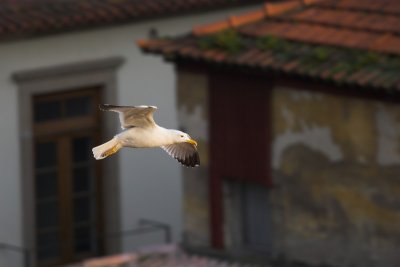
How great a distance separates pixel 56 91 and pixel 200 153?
8.96 ft

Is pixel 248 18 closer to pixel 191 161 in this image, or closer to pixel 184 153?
pixel 184 153

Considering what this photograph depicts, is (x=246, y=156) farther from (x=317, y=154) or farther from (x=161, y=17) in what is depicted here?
(x=161, y=17)

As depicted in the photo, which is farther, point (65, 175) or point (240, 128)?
point (65, 175)

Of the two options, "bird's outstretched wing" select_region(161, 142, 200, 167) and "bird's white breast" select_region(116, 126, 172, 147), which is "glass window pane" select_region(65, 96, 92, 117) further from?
"bird's white breast" select_region(116, 126, 172, 147)

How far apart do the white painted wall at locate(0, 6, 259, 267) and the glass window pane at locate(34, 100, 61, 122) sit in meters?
0.40

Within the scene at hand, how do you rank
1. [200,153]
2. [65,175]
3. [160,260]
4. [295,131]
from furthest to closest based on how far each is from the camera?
[65,175], [160,260], [200,153], [295,131]

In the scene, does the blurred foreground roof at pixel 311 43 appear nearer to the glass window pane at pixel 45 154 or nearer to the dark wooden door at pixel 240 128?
the dark wooden door at pixel 240 128

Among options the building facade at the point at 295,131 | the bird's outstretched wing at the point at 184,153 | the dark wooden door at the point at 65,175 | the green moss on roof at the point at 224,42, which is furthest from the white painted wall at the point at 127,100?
the bird's outstretched wing at the point at 184,153

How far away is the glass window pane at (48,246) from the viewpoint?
2161cm

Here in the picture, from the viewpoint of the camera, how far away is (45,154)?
70.1 feet

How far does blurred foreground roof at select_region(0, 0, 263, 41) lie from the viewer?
20484 mm

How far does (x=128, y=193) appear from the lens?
2225 cm

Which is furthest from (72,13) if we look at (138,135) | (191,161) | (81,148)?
(138,135)

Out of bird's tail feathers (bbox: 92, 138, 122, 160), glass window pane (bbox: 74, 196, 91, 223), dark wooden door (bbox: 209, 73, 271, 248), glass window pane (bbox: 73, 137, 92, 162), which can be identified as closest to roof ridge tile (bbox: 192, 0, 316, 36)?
dark wooden door (bbox: 209, 73, 271, 248)
